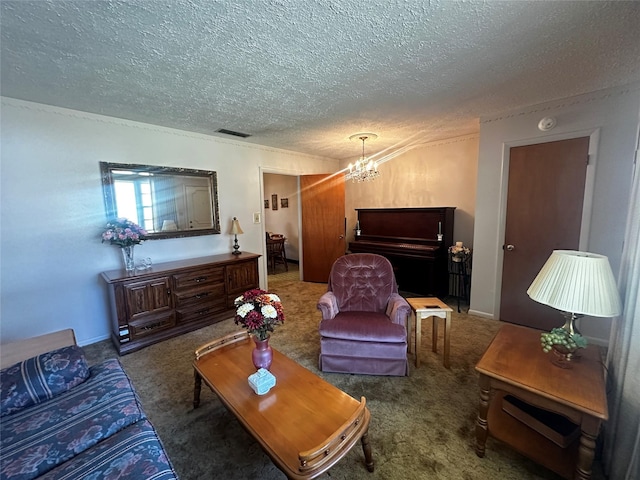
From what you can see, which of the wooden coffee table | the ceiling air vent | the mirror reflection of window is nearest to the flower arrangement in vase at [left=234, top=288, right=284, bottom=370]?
the wooden coffee table

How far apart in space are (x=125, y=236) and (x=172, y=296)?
0.82 metres

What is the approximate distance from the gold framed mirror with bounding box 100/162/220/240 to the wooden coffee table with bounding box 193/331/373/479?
6.92 ft

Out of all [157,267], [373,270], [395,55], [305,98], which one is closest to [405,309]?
[373,270]

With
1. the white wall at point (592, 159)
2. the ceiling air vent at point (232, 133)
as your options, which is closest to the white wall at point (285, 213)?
the ceiling air vent at point (232, 133)

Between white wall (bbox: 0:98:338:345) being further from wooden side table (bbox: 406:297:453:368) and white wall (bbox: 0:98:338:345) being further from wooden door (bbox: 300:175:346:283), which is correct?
wooden side table (bbox: 406:297:453:368)

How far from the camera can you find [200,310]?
3.21 m

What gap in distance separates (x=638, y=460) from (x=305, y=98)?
3133mm

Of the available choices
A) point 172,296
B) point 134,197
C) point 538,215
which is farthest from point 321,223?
point 538,215

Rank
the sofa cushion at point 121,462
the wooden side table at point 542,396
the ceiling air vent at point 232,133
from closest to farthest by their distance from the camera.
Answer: the sofa cushion at point 121,462
the wooden side table at point 542,396
the ceiling air vent at point 232,133

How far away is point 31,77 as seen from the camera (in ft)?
6.60

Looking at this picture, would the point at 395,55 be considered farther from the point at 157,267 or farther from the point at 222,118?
the point at 157,267

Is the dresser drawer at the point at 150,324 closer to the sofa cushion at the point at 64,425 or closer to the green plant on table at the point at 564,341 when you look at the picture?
the sofa cushion at the point at 64,425

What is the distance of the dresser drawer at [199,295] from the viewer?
303cm

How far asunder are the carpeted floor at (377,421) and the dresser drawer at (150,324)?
182 mm
